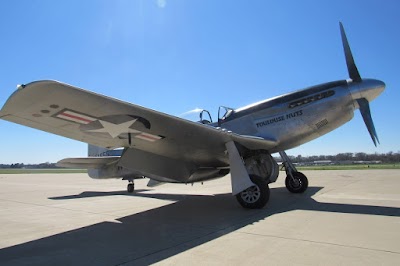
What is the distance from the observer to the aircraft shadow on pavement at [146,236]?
354 cm

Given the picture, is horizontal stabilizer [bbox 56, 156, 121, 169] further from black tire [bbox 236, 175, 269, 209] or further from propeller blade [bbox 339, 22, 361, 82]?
propeller blade [bbox 339, 22, 361, 82]

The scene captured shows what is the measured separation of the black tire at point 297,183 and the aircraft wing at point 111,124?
7.77 feet

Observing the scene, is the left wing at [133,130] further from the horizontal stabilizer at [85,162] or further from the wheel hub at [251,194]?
the horizontal stabilizer at [85,162]

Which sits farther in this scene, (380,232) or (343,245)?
(380,232)

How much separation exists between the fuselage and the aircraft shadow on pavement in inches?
77.6

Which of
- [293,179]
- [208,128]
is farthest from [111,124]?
[293,179]

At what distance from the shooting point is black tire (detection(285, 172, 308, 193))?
9.61 metres

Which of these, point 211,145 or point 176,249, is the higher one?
point 211,145

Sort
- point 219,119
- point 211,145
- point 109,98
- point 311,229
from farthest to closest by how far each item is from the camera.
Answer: point 219,119
point 211,145
point 109,98
point 311,229

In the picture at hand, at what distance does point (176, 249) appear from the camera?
3.75 m

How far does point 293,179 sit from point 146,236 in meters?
6.55

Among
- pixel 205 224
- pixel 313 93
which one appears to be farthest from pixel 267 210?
pixel 313 93

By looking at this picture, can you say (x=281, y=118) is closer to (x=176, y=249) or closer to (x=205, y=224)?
(x=205, y=224)

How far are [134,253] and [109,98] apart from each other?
246 centimetres
